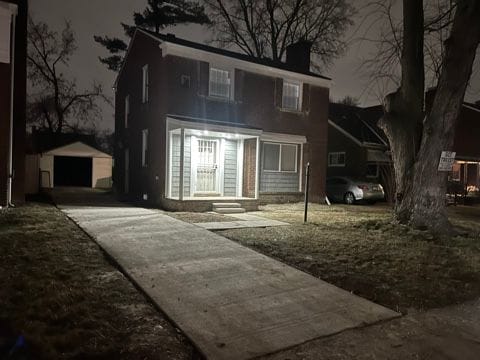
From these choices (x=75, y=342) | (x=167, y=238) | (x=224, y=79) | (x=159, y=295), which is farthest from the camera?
(x=224, y=79)

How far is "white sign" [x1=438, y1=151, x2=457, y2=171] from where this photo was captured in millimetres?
8695

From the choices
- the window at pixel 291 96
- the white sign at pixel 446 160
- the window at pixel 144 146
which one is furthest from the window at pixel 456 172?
the window at pixel 144 146

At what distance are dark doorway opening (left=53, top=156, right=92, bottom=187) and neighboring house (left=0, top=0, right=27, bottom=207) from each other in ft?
58.5

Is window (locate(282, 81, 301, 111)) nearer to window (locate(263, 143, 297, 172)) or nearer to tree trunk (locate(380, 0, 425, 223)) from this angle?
window (locate(263, 143, 297, 172))

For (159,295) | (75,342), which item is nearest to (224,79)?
(159,295)

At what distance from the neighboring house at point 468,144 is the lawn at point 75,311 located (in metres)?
26.8

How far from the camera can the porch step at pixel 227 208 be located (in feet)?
38.5

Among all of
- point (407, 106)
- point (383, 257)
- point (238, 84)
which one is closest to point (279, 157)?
point (238, 84)

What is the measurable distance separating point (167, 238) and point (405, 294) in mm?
4397

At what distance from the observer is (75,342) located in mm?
3084

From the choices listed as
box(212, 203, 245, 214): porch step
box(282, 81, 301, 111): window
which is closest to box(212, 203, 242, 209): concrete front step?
box(212, 203, 245, 214): porch step

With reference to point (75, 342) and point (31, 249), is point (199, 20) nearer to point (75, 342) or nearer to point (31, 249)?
point (31, 249)

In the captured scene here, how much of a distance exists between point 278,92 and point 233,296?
12.6m

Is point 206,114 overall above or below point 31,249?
above
